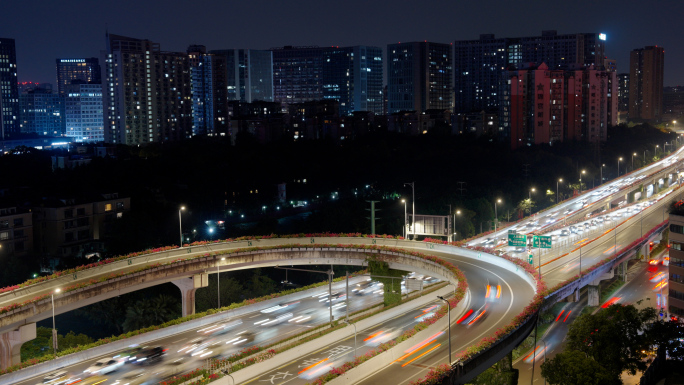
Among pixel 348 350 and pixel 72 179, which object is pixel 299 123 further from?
pixel 348 350

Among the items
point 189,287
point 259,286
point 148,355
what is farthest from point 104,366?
point 259,286

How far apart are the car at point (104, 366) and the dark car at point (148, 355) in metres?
0.78

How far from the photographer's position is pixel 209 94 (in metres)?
173

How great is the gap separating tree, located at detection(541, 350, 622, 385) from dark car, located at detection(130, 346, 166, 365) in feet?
61.0

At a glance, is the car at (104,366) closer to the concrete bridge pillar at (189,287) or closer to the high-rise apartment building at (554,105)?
the concrete bridge pillar at (189,287)

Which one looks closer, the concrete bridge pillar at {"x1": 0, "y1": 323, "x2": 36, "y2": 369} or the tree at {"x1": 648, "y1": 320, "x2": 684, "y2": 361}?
the concrete bridge pillar at {"x1": 0, "y1": 323, "x2": 36, "y2": 369}

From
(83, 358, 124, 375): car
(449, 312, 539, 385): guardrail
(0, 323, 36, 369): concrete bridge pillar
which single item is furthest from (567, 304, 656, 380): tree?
(0, 323, 36, 369): concrete bridge pillar

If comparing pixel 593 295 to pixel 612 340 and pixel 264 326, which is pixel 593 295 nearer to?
pixel 612 340

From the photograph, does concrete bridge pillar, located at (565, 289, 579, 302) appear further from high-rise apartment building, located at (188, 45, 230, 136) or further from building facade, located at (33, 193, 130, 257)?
high-rise apartment building, located at (188, 45, 230, 136)

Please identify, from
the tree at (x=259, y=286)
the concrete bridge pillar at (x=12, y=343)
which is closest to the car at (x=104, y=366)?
the concrete bridge pillar at (x=12, y=343)

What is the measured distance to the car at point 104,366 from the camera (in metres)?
32.2

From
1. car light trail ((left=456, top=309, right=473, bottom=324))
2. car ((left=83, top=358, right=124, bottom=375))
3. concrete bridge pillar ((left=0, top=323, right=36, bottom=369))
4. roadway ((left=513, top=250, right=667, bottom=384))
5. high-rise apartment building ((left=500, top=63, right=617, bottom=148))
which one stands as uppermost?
high-rise apartment building ((left=500, top=63, right=617, bottom=148))

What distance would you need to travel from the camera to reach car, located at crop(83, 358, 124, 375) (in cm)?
3225

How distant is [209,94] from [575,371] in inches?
5929
